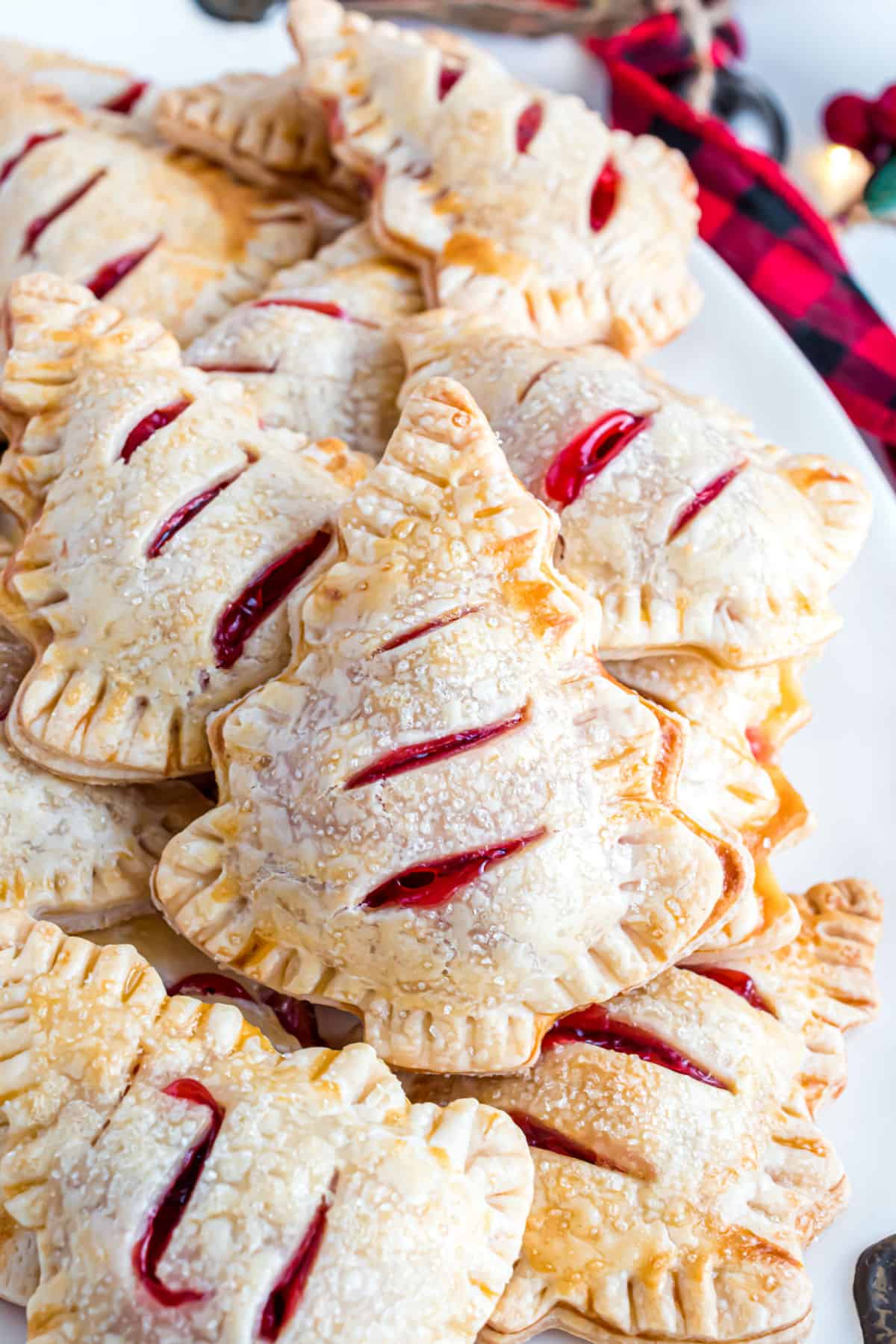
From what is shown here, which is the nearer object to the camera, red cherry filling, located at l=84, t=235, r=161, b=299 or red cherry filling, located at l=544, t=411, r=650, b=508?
red cherry filling, located at l=544, t=411, r=650, b=508

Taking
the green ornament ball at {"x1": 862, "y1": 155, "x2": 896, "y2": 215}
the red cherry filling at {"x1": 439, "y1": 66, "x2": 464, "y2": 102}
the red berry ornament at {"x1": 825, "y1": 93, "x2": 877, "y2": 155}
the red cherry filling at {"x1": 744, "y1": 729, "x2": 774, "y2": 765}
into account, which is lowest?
the red cherry filling at {"x1": 744, "y1": 729, "x2": 774, "y2": 765}

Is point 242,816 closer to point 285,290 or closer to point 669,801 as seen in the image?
point 669,801

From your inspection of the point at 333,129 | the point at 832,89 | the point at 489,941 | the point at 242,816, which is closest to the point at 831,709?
the point at 489,941

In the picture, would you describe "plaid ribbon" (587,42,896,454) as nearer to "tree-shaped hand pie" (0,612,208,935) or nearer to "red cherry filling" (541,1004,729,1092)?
"red cherry filling" (541,1004,729,1092)

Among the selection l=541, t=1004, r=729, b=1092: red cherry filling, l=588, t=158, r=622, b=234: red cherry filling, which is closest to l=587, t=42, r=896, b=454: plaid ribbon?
l=588, t=158, r=622, b=234: red cherry filling

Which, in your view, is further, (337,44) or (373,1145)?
(337,44)

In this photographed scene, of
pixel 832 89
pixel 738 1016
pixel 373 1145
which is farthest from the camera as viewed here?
pixel 832 89

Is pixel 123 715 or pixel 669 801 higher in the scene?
pixel 669 801
